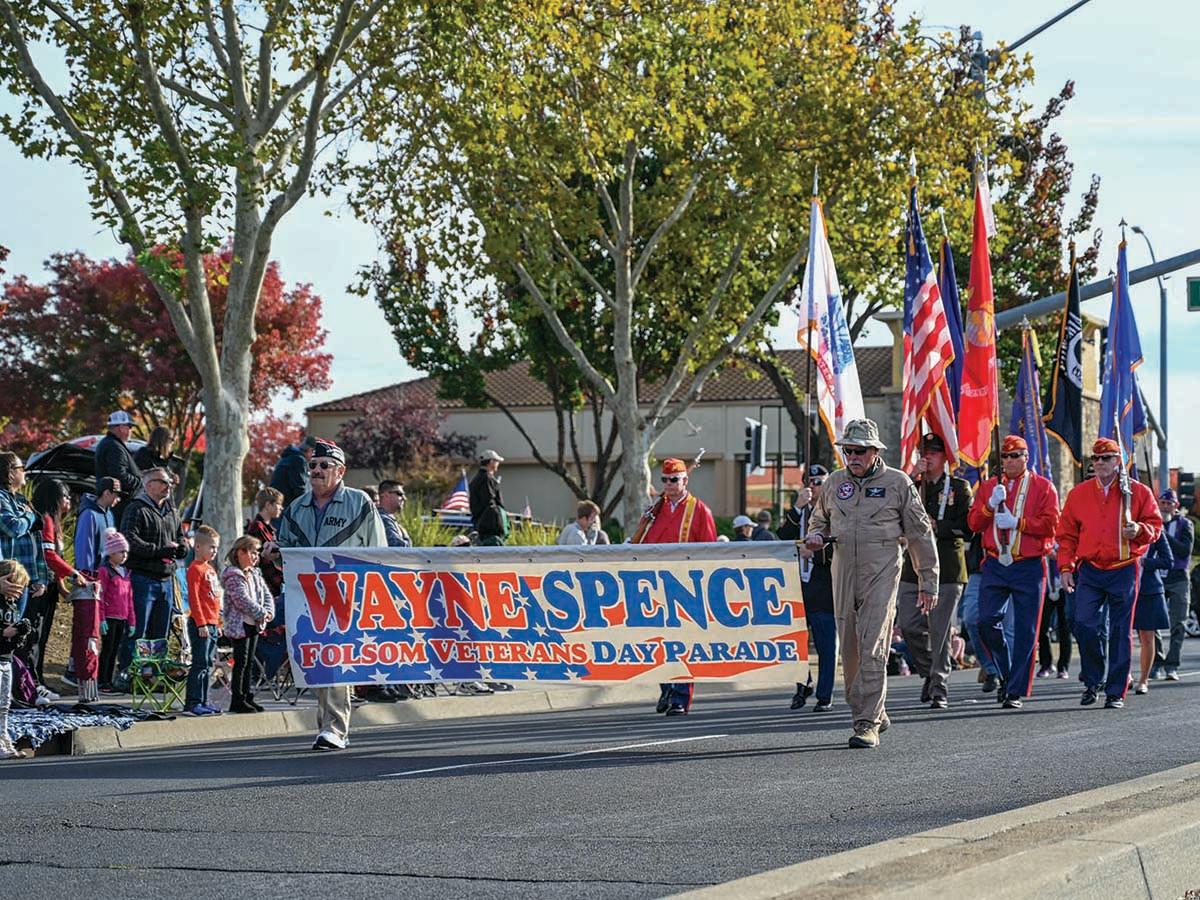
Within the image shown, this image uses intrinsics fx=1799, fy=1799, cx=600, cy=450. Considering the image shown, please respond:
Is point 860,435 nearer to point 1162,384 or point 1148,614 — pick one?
point 1148,614

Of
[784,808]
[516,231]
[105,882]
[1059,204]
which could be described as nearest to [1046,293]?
[1059,204]

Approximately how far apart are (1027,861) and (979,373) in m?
11.5

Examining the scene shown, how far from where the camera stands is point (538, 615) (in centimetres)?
1202

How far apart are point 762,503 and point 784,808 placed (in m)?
65.4

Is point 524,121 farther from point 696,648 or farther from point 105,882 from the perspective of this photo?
point 105,882

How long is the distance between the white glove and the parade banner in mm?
2598

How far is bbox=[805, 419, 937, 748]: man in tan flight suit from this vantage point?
35.2 ft

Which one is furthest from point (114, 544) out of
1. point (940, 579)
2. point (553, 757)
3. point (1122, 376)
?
point (1122, 376)

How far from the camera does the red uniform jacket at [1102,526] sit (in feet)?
45.1

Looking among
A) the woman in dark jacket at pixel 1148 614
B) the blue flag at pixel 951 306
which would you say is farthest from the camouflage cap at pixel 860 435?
the blue flag at pixel 951 306

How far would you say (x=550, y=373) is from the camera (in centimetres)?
4175

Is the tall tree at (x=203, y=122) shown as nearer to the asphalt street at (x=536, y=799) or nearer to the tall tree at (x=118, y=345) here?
the asphalt street at (x=536, y=799)

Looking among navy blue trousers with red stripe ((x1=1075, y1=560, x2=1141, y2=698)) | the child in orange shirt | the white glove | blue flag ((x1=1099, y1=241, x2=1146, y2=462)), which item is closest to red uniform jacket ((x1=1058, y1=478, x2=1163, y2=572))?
navy blue trousers with red stripe ((x1=1075, y1=560, x2=1141, y2=698))

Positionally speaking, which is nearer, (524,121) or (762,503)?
(524,121)
